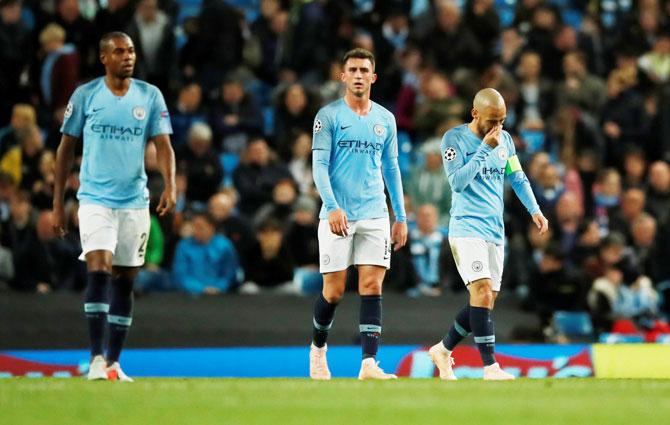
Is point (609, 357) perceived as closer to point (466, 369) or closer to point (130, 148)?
point (466, 369)

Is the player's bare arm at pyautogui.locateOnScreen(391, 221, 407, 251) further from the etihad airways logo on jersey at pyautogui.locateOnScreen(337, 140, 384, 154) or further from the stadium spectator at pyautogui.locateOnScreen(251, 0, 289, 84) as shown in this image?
the stadium spectator at pyautogui.locateOnScreen(251, 0, 289, 84)

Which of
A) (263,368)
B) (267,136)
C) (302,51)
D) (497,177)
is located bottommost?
(263,368)

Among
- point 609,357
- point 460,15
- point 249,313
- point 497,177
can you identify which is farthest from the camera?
point 460,15

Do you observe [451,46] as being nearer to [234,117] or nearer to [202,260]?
[234,117]

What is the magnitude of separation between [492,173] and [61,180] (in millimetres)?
3395

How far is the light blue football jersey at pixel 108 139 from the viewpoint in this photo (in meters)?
11.1

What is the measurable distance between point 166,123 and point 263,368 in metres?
4.06

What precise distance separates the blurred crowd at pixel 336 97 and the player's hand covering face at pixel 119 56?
16.0 ft

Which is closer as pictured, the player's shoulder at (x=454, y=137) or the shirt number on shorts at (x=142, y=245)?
the player's shoulder at (x=454, y=137)

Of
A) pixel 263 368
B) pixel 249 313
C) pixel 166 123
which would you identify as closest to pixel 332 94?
pixel 249 313

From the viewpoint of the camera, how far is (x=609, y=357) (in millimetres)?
14477

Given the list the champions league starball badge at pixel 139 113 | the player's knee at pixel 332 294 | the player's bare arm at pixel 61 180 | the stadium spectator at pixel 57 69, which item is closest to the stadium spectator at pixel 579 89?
the stadium spectator at pixel 57 69

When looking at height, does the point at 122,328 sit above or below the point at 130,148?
below

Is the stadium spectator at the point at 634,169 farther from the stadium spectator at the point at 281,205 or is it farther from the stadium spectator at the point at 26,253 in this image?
the stadium spectator at the point at 26,253
